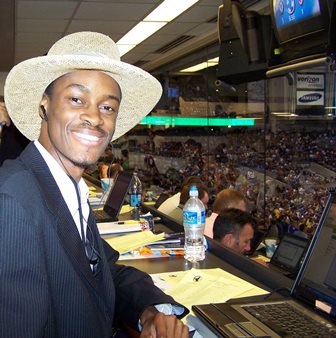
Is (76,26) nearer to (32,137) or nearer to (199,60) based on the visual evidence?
(199,60)

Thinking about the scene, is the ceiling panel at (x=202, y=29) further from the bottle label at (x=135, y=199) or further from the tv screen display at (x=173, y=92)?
the bottle label at (x=135, y=199)

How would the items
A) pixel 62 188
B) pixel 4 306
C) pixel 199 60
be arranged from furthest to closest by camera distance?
1. pixel 199 60
2. pixel 62 188
3. pixel 4 306

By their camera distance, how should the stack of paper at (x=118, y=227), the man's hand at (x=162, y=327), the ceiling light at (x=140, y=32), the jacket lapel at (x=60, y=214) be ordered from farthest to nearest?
the ceiling light at (x=140, y=32)
the stack of paper at (x=118, y=227)
the man's hand at (x=162, y=327)
the jacket lapel at (x=60, y=214)

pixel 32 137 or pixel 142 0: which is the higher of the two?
pixel 142 0

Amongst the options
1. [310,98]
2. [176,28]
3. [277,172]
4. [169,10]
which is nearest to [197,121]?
[176,28]

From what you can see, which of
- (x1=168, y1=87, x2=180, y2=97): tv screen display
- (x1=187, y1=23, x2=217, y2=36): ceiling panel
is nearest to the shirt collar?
(x1=187, y1=23, x2=217, y2=36): ceiling panel

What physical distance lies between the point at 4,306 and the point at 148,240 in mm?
1260

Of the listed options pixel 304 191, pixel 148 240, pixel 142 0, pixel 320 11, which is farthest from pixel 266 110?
pixel 148 240

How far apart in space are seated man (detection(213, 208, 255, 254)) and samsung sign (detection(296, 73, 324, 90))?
2.49 metres

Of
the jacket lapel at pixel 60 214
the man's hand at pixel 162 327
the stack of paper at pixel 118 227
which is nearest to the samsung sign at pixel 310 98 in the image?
the stack of paper at pixel 118 227

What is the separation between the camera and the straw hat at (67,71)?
1180 mm

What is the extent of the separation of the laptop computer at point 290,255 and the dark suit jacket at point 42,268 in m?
0.44

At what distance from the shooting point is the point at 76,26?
6086 millimetres

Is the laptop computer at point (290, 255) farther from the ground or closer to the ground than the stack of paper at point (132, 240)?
farther from the ground
